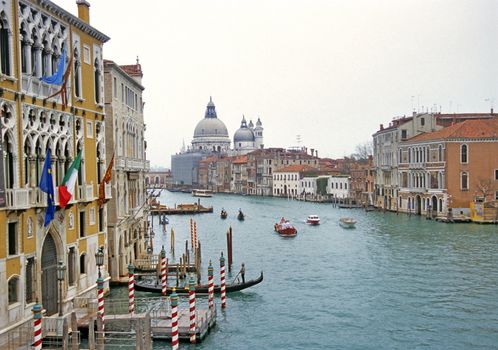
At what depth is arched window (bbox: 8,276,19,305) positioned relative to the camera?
1022 centimetres

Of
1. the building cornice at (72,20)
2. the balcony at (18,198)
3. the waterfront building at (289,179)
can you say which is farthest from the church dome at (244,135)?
the balcony at (18,198)

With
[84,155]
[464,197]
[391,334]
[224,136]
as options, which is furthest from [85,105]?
[224,136]

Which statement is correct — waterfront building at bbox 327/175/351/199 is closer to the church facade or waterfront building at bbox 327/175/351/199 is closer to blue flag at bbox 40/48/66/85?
blue flag at bbox 40/48/66/85

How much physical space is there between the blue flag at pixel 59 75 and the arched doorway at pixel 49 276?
2703 millimetres

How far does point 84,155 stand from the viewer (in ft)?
43.7

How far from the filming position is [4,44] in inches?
396

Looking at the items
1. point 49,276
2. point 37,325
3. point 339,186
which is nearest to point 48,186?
point 49,276

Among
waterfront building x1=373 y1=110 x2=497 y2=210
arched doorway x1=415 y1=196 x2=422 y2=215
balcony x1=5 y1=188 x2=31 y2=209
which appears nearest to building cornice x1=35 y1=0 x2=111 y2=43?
balcony x1=5 y1=188 x2=31 y2=209

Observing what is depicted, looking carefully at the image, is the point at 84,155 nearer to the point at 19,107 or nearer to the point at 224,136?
the point at 19,107

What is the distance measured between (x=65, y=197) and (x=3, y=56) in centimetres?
274

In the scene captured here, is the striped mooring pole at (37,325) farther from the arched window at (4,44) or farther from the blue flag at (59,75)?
the blue flag at (59,75)

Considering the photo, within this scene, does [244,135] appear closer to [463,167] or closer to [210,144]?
[210,144]

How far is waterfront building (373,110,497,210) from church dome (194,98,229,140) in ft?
239

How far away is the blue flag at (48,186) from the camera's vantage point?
34.8 feet
